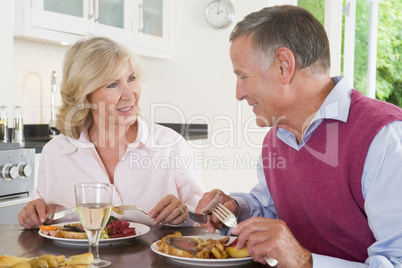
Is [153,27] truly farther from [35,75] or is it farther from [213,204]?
[213,204]

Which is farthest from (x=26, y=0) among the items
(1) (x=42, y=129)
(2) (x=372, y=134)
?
(2) (x=372, y=134)

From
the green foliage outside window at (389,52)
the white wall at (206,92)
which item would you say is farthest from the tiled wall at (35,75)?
the green foliage outside window at (389,52)

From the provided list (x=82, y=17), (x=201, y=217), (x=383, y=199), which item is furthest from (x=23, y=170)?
(x=383, y=199)

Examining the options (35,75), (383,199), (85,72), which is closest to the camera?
(383,199)

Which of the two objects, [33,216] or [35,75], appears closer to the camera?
[33,216]

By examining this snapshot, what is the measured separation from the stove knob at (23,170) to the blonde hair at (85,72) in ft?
1.88

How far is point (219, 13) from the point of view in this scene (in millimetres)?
4012

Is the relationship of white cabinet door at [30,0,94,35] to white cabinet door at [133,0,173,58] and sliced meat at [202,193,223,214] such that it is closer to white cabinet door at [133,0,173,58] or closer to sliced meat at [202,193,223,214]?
white cabinet door at [133,0,173,58]

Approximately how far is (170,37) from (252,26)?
2.87 meters

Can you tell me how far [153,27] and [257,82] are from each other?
110 inches

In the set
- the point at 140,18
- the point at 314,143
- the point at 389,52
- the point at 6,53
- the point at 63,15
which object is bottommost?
the point at 314,143

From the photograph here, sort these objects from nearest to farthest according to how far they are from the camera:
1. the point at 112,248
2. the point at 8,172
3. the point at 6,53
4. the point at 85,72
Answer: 1. the point at 112,248
2. the point at 85,72
3. the point at 8,172
4. the point at 6,53

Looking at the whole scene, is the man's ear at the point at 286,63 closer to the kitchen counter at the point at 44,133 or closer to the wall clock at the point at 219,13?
the kitchen counter at the point at 44,133

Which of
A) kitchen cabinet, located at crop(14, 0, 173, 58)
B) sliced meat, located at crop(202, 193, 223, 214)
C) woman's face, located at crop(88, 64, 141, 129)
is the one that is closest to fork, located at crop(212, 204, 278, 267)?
sliced meat, located at crop(202, 193, 223, 214)
